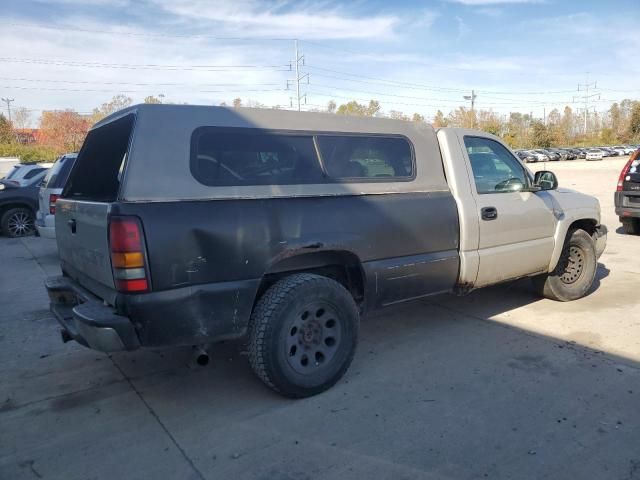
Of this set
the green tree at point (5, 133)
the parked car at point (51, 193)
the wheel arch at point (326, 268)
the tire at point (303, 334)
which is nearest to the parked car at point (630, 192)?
the wheel arch at point (326, 268)

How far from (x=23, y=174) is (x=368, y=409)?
493 inches

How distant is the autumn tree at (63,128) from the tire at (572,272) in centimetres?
5441

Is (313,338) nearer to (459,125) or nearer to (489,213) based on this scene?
(489,213)

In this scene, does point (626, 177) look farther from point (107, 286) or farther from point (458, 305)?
point (107, 286)

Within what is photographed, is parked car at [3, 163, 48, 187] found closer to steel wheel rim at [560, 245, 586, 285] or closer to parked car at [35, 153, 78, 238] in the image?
parked car at [35, 153, 78, 238]

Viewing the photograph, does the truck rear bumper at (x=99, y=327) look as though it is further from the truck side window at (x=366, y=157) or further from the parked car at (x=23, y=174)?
the parked car at (x=23, y=174)

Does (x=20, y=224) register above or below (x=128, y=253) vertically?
below

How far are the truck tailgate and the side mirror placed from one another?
162 inches

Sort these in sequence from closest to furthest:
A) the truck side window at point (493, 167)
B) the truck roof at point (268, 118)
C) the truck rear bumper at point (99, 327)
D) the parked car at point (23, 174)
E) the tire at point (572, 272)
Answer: the truck rear bumper at point (99, 327) < the truck roof at point (268, 118) < the truck side window at point (493, 167) < the tire at point (572, 272) < the parked car at point (23, 174)

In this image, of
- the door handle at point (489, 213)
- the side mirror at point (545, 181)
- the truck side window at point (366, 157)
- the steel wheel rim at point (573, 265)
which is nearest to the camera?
the truck side window at point (366, 157)

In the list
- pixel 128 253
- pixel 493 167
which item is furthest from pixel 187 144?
pixel 493 167

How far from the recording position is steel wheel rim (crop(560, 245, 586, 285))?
5.77 metres

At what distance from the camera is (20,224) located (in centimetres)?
1243

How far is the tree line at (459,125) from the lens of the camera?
47.7 m
